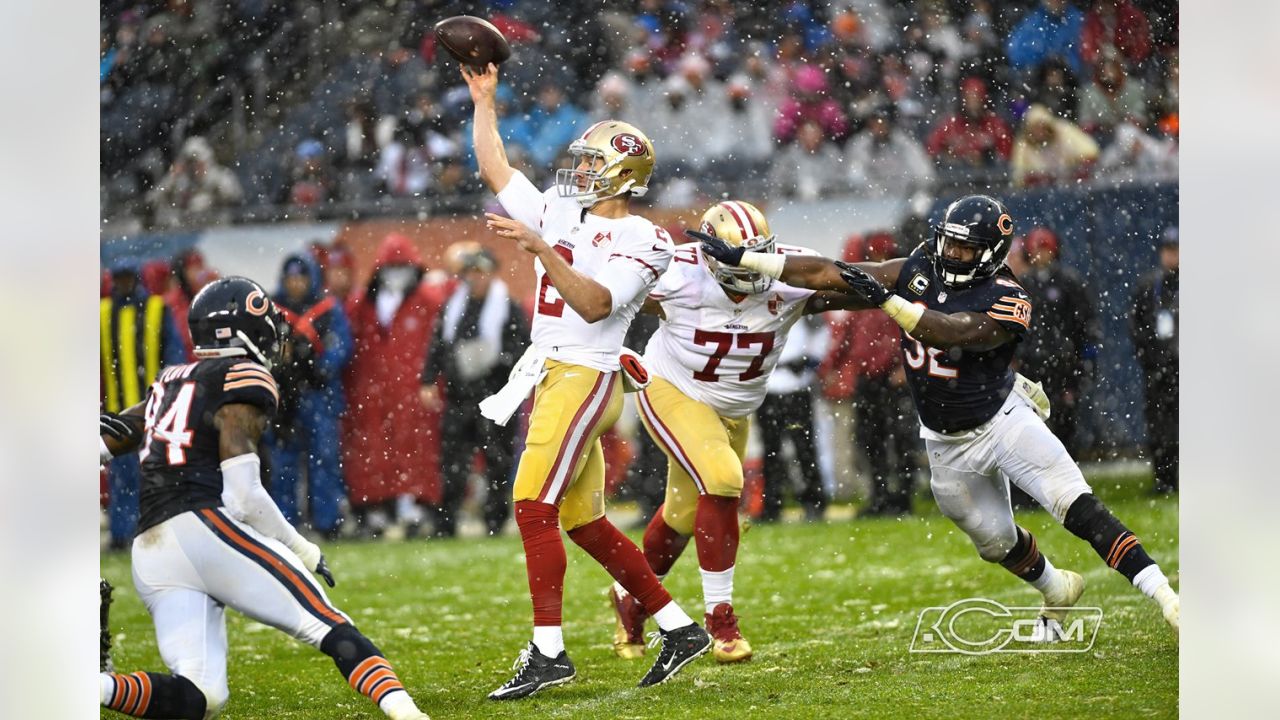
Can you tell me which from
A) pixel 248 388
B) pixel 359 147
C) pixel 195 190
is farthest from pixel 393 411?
pixel 248 388

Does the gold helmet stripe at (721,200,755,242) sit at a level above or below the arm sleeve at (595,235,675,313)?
above

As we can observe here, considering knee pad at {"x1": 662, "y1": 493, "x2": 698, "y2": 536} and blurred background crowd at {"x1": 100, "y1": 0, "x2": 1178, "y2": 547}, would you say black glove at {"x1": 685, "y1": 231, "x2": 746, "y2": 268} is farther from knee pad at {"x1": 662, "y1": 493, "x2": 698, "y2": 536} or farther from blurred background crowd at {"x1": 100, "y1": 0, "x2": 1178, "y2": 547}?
blurred background crowd at {"x1": 100, "y1": 0, "x2": 1178, "y2": 547}

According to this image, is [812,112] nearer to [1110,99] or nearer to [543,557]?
[1110,99]

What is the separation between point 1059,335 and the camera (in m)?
6.65

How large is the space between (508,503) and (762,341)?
287 cm

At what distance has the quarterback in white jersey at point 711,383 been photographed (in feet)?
13.8

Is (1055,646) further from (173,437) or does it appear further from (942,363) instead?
(173,437)

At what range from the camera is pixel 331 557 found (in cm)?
664

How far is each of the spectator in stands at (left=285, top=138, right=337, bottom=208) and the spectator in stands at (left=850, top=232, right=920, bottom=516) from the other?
2.64m

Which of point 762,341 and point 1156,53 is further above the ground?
point 1156,53

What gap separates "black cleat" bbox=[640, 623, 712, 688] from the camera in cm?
391

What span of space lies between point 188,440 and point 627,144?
1.37m

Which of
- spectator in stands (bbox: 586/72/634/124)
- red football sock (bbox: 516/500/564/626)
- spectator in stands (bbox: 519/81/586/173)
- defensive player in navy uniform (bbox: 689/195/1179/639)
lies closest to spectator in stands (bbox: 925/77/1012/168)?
spectator in stands (bbox: 586/72/634/124)
